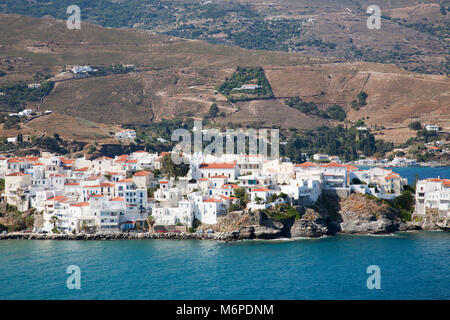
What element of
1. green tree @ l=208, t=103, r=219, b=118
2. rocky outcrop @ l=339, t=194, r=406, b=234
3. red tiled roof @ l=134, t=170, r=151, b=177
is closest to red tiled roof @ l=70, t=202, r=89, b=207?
red tiled roof @ l=134, t=170, r=151, b=177

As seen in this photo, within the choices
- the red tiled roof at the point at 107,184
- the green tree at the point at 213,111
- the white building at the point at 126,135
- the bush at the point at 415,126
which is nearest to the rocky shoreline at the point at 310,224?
the red tiled roof at the point at 107,184

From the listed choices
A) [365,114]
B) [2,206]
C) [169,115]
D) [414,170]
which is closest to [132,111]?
[169,115]

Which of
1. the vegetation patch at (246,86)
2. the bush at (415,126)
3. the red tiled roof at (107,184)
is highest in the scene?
the vegetation patch at (246,86)

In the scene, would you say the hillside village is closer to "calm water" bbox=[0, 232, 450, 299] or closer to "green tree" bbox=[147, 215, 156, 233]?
"green tree" bbox=[147, 215, 156, 233]

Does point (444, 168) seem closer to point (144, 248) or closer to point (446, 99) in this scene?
point (446, 99)

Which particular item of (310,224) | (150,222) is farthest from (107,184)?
(310,224)

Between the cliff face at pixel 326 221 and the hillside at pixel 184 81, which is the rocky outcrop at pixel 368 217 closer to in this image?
the cliff face at pixel 326 221
